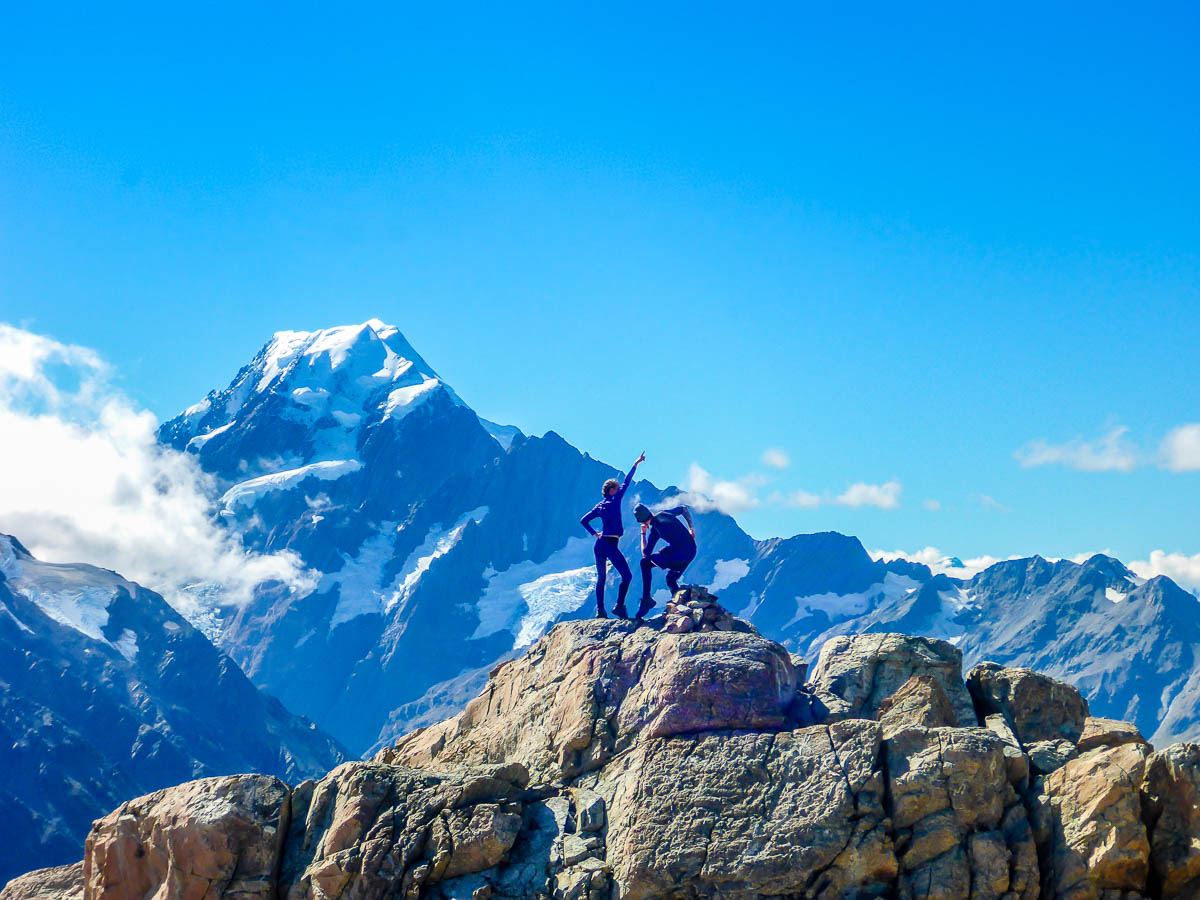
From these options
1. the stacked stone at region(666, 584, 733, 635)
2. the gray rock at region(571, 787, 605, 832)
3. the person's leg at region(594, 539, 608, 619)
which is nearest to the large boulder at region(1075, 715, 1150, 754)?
the stacked stone at region(666, 584, 733, 635)

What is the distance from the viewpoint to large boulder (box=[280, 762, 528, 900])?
26.0 m

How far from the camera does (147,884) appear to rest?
27.8m

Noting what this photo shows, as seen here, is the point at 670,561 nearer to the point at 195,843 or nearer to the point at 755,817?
the point at 755,817

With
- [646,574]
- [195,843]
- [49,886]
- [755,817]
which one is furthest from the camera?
[646,574]

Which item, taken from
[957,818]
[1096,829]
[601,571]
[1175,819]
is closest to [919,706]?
[957,818]

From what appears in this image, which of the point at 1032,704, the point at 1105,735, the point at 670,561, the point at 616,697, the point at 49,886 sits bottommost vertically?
the point at 1105,735

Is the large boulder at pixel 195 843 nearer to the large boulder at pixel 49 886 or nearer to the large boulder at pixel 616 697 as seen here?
the large boulder at pixel 49 886

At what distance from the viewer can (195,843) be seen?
88.8 feet

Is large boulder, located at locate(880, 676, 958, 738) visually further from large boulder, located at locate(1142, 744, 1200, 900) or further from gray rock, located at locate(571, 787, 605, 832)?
gray rock, located at locate(571, 787, 605, 832)

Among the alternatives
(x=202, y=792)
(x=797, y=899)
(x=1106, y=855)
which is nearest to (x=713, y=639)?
(x=797, y=899)

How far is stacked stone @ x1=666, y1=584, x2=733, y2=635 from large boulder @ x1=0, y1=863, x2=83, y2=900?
16.4 m

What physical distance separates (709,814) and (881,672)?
926 cm

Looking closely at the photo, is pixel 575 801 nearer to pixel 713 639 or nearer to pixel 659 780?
pixel 659 780

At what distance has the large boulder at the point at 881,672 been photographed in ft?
106
